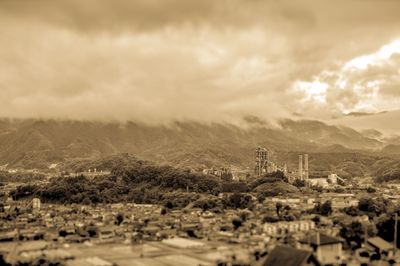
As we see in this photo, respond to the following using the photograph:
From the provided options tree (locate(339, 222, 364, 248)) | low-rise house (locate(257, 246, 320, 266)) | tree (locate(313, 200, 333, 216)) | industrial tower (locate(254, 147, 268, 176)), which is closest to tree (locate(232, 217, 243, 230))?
tree (locate(339, 222, 364, 248))

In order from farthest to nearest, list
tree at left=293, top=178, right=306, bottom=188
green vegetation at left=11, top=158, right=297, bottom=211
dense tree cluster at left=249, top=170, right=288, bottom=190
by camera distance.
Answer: tree at left=293, top=178, right=306, bottom=188
dense tree cluster at left=249, top=170, right=288, bottom=190
green vegetation at left=11, top=158, right=297, bottom=211

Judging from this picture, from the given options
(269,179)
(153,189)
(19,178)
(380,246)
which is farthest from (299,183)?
(19,178)

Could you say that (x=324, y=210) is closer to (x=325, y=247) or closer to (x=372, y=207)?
(x=372, y=207)

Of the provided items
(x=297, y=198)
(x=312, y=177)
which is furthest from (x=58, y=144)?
(x=297, y=198)

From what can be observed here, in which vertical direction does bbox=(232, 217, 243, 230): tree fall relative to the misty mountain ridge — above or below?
below

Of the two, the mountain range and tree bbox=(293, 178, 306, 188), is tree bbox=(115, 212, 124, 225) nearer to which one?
tree bbox=(293, 178, 306, 188)

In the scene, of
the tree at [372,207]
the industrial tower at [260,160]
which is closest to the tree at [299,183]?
the industrial tower at [260,160]

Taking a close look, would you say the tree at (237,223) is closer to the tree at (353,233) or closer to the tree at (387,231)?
the tree at (353,233)
